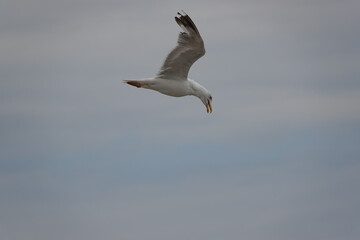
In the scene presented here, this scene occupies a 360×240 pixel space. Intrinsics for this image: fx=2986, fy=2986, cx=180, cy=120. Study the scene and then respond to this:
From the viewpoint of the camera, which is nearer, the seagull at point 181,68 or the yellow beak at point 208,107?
the seagull at point 181,68

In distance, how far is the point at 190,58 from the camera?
291 ft

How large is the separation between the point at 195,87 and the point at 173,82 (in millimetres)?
1106

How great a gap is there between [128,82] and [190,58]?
204 centimetres

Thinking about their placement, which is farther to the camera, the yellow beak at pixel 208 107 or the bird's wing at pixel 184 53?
the yellow beak at pixel 208 107

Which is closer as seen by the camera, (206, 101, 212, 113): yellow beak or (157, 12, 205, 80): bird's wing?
(157, 12, 205, 80): bird's wing

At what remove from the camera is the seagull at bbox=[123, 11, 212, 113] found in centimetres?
8788

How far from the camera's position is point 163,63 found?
8906 centimetres

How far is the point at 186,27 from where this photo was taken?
288 ft

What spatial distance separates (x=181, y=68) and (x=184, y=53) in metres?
0.82

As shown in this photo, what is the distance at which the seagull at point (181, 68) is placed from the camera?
288 feet

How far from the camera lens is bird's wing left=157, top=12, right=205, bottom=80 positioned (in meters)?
87.8

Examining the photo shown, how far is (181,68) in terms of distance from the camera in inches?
3509

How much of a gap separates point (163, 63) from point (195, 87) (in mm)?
1555

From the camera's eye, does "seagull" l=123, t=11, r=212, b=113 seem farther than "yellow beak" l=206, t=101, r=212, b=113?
No
